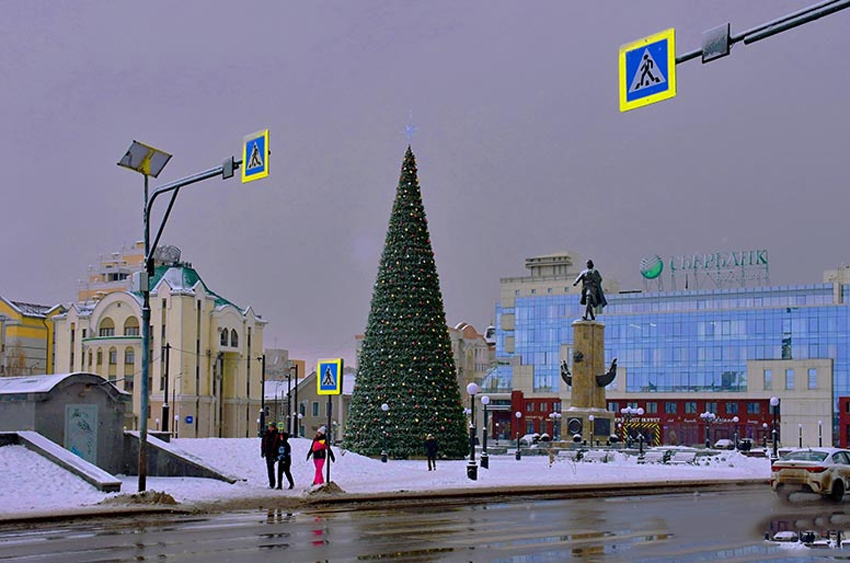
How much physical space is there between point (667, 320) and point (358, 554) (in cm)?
10273

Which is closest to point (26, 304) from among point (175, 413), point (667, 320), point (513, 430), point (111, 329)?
point (111, 329)

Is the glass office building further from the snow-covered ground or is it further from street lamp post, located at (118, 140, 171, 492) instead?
street lamp post, located at (118, 140, 171, 492)

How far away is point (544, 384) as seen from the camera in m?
123

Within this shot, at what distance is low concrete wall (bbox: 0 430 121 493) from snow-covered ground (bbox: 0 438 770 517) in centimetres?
16

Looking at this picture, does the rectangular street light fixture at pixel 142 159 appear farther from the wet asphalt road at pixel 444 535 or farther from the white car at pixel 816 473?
the white car at pixel 816 473

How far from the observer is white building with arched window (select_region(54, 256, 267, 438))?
270 ft

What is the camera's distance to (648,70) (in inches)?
580

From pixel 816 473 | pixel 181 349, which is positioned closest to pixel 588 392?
pixel 816 473

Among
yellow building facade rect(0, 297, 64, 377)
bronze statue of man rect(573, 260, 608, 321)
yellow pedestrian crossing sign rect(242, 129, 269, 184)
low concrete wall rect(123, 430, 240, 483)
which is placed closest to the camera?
yellow pedestrian crossing sign rect(242, 129, 269, 184)

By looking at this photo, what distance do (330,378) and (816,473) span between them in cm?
1261

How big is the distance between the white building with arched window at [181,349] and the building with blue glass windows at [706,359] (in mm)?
34024

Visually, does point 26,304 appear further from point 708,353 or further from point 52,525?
point 52,525

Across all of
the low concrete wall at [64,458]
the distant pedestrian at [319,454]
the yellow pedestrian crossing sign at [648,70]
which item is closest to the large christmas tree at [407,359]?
the distant pedestrian at [319,454]

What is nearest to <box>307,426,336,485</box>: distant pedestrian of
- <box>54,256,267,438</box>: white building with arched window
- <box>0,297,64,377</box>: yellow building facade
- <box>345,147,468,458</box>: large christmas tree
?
<box>345,147,468,458</box>: large christmas tree
